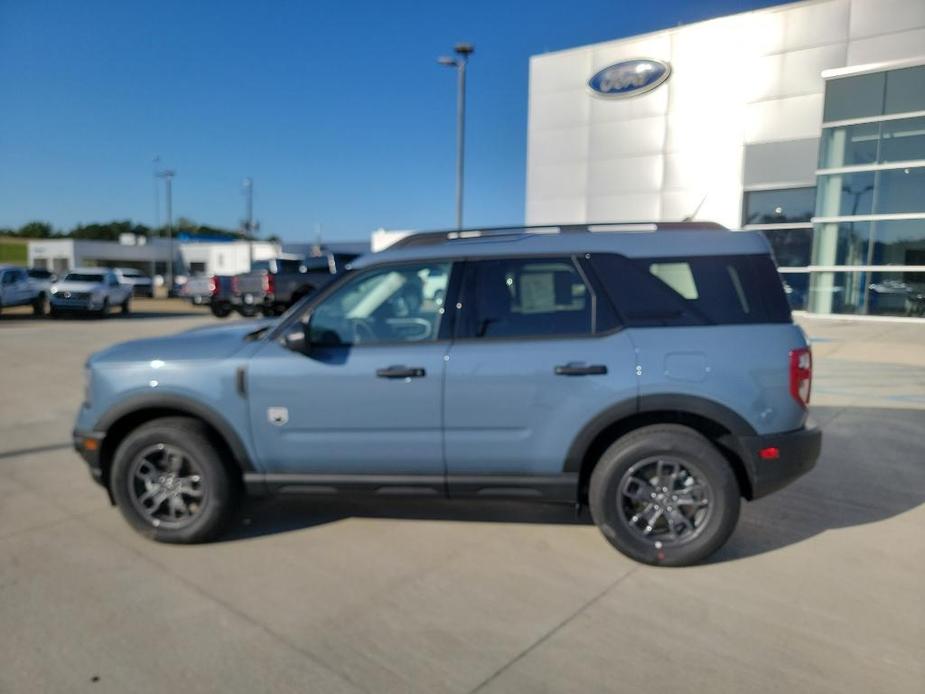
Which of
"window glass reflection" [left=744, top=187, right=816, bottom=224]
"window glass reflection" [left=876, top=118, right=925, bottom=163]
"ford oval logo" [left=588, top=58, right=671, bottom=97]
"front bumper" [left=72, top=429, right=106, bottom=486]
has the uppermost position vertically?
"ford oval logo" [left=588, top=58, right=671, bottom=97]

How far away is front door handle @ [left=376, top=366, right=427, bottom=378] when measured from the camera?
11.0 ft

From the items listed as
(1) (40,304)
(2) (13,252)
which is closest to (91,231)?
(2) (13,252)

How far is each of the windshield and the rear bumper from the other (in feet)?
74.2

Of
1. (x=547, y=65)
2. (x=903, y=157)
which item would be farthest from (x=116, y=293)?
A: (x=903, y=157)

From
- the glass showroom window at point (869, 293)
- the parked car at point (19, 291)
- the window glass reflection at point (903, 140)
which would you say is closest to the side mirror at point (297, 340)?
the glass showroom window at point (869, 293)

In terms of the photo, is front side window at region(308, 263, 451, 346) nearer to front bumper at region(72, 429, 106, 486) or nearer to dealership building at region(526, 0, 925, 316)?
front bumper at region(72, 429, 106, 486)

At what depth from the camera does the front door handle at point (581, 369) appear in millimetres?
3262

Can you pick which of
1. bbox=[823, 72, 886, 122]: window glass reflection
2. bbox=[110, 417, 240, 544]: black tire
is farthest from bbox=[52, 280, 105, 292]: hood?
bbox=[823, 72, 886, 122]: window glass reflection

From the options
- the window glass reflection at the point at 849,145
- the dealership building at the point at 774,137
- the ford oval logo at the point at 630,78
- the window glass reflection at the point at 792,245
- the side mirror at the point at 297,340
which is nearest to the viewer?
the side mirror at the point at 297,340

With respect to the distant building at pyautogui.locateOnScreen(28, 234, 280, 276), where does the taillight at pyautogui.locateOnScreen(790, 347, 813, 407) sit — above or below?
below

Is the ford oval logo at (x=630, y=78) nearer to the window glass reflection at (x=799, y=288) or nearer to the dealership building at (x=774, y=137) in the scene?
the dealership building at (x=774, y=137)

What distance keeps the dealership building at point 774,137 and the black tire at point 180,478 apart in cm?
1810

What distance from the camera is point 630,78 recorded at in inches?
823

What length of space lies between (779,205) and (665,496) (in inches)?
740
